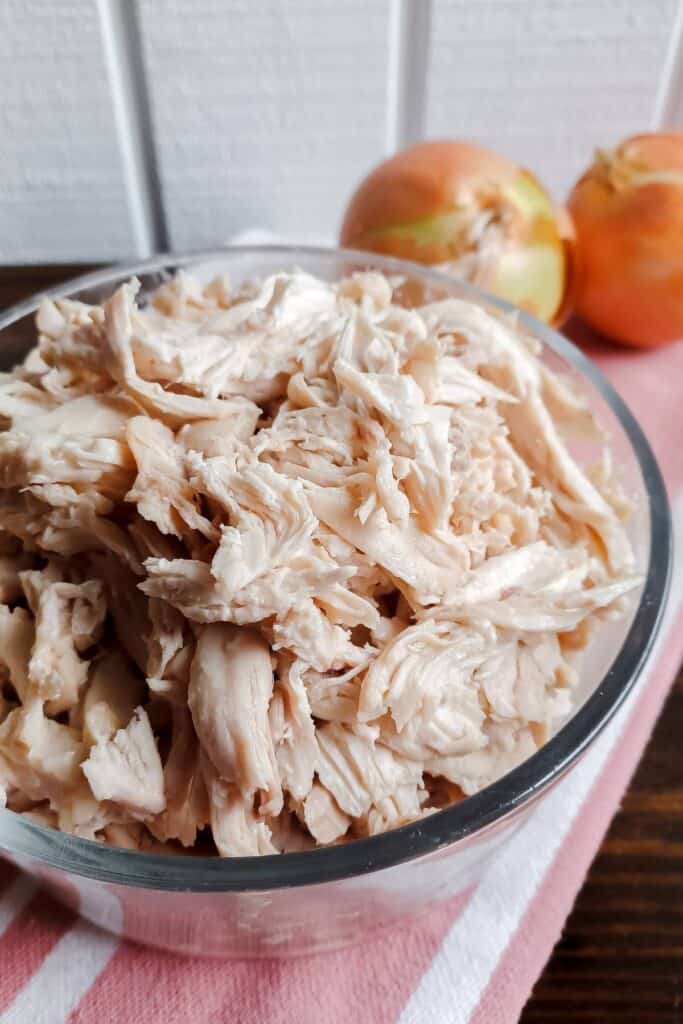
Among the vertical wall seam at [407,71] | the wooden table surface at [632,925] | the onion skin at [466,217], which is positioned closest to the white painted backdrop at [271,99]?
the vertical wall seam at [407,71]

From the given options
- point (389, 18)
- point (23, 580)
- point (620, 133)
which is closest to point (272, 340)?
point (23, 580)

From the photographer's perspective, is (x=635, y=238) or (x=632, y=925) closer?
(x=632, y=925)

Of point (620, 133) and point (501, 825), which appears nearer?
point (501, 825)

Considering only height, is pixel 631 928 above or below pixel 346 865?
below

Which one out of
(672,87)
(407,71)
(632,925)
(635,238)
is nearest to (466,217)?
(635,238)

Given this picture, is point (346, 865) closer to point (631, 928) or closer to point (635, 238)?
point (631, 928)

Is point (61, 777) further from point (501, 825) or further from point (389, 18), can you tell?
point (389, 18)
